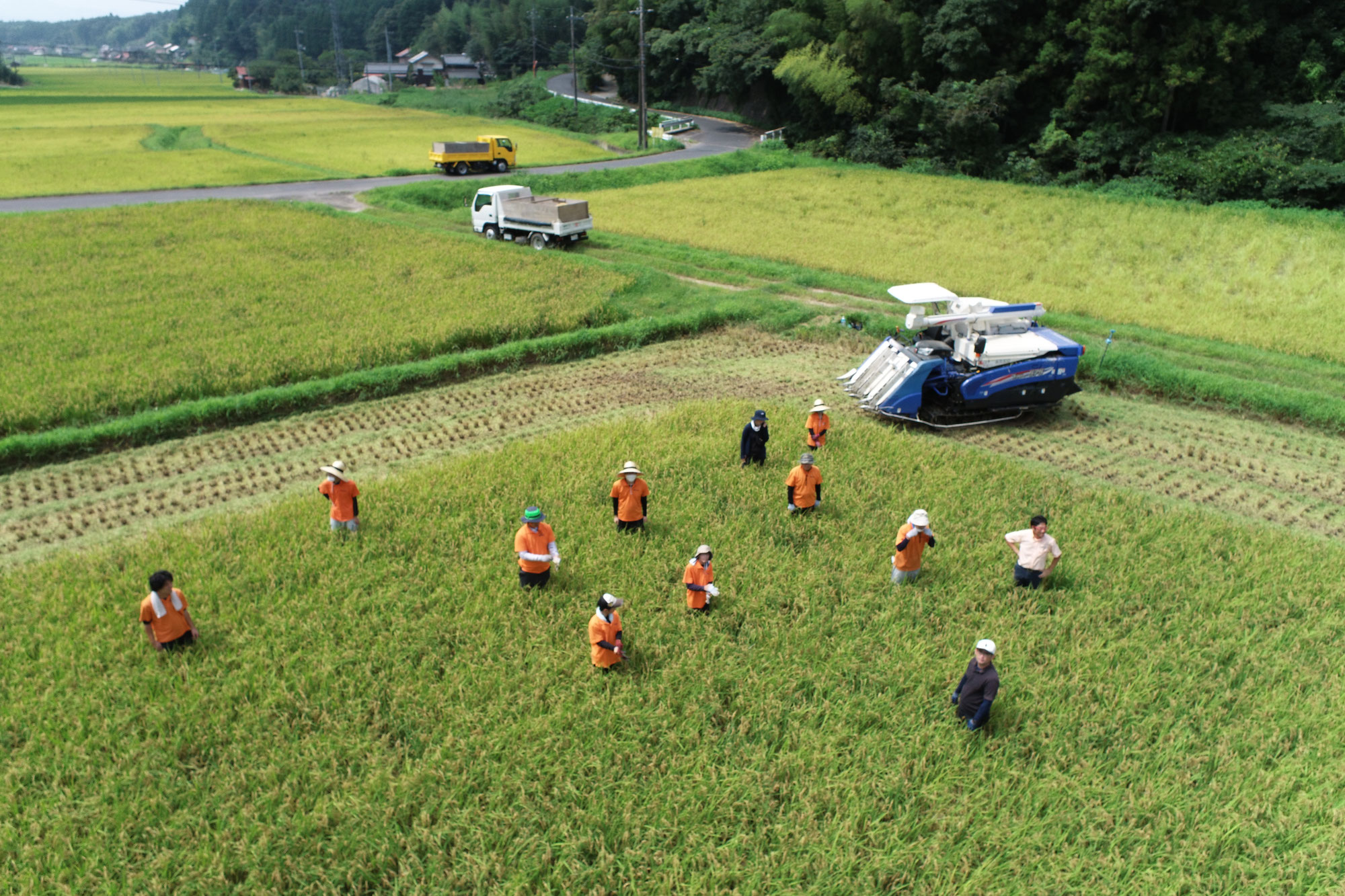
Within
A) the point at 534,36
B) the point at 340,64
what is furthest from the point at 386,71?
the point at 534,36

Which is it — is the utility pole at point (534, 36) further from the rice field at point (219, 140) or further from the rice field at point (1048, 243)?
the rice field at point (1048, 243)

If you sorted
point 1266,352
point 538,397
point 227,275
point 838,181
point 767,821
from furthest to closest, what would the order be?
point 838,181 < point 227,275 < point 1266,352 < point 538,397 < point 767,821

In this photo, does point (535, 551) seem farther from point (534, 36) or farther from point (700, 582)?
point (534, 36)

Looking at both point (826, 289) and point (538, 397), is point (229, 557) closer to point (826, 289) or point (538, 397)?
point (538, 397)

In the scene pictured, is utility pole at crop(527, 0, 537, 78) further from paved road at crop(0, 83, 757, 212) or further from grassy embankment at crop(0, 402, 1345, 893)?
grassy embankment at crop(0, 402, 1345, 893)

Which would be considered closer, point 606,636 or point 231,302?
point 606,636

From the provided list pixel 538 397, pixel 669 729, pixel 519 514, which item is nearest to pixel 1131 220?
pixel 538 397
